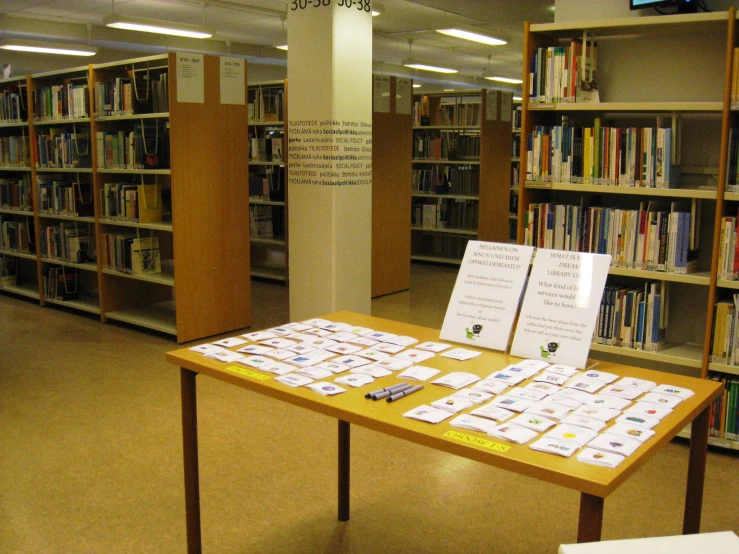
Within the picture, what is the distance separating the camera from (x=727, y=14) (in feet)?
10.3

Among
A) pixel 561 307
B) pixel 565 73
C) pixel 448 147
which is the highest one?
pixel 565 73

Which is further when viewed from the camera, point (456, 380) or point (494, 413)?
point (456, 380)

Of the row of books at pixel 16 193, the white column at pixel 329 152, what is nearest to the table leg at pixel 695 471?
the white column at pixel 329 152

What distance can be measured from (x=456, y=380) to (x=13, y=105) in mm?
6342

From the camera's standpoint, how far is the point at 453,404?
1.88 meters

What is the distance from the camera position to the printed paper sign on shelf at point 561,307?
2.16 m

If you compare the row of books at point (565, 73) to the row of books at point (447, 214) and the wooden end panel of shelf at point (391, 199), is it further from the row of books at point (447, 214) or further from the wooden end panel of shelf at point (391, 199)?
the row of books at point (447, 214)

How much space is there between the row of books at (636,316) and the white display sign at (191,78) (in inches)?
127

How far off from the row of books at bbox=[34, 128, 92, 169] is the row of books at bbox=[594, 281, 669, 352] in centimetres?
457

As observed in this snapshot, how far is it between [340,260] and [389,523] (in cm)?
264

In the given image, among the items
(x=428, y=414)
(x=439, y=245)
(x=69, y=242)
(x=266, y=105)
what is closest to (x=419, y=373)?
(x=428, y=414)

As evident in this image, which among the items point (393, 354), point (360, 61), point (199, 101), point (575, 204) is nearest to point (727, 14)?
point (575, 204)

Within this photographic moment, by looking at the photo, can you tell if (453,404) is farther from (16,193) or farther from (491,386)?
(16,193)

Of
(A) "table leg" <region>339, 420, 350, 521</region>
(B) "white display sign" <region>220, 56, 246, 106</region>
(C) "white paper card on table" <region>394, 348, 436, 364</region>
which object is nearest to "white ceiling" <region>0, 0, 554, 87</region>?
(B) "white display sign" <region>220, 56, 246, 106</region>
